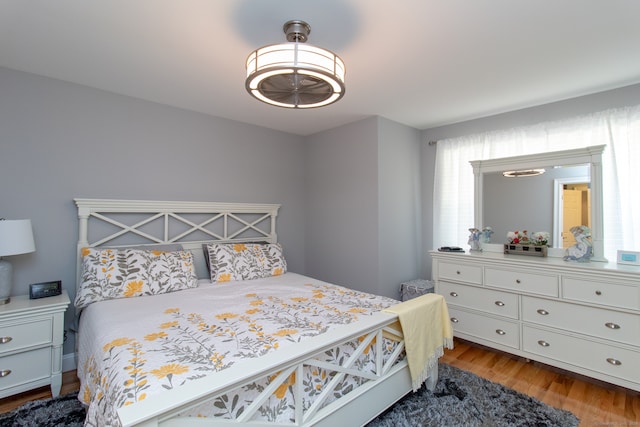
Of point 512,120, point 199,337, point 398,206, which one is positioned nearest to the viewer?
point 199,337

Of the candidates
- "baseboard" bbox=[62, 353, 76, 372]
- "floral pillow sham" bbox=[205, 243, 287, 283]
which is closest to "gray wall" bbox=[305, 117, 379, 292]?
"floral pillow sham" bbox=[205, 243, 287, 283]

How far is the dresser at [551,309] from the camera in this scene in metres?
2.16

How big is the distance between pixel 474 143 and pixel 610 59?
4.40 feet

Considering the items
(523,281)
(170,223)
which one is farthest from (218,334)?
(523,281)

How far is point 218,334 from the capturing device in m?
1.62

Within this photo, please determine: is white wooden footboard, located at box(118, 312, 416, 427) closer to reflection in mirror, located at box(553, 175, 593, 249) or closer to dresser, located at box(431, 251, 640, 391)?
dresser, located at box(431, 251, 640, 391)

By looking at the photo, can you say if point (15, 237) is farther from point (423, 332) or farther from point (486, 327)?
point (486, 327)

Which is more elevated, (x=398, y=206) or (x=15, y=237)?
(x=398, y=206)

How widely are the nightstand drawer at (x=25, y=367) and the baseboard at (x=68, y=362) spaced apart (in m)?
0.43

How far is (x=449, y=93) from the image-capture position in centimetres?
273

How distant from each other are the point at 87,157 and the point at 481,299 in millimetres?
3737

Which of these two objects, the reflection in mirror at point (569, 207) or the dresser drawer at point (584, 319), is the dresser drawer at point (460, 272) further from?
the reflection in mirror at point (569, 207)

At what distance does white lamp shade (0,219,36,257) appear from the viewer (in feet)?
6.63

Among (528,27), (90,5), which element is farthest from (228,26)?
(528,27)
